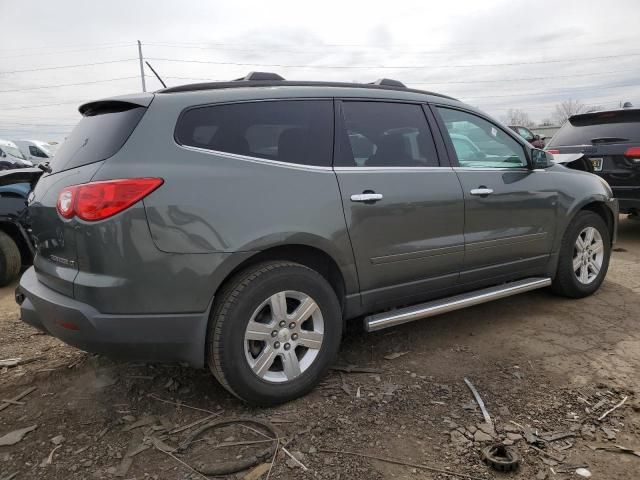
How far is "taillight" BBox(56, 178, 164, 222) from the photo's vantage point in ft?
7.91

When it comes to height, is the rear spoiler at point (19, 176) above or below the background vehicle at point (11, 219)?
above

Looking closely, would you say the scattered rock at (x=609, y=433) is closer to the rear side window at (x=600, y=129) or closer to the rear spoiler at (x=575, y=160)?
the rear spoiler at (x=575, y=160)

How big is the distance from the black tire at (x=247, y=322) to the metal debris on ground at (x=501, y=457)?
992 mm

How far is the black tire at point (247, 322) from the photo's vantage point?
8.59 feet

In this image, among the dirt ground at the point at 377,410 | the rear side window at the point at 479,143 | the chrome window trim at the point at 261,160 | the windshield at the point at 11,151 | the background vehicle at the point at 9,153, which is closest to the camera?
the dirt ground at the point at 377,410

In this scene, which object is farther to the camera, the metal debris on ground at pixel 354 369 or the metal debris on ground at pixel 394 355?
the metal debris on ground at pixel 394 355

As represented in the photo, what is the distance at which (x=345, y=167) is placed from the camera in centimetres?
308

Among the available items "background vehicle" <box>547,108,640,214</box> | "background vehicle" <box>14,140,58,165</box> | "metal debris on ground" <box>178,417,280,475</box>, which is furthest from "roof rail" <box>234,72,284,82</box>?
"background vehicle" <box>14,140,58,165</box>

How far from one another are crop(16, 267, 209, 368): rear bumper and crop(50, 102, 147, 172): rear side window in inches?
28.8

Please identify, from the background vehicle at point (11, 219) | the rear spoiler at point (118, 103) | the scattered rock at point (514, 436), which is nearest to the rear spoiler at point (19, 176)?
the background vehicle at point (11, 219)

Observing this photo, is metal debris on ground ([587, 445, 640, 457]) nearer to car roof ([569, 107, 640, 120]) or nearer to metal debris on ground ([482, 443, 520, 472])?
metal debris on ground ([482, 443, 520, 472])

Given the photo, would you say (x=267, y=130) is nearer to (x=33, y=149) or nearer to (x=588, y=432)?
(x=588, y=432)

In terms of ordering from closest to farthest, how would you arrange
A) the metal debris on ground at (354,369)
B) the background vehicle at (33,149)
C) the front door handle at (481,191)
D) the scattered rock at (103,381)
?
the scattered rock at (103,381) → the metal debris on ground at (354,369) → the front door handle at (481,191) → the background vehicle at (33,149)

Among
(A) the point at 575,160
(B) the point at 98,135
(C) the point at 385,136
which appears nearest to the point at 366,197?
(C) the point at 385,136
